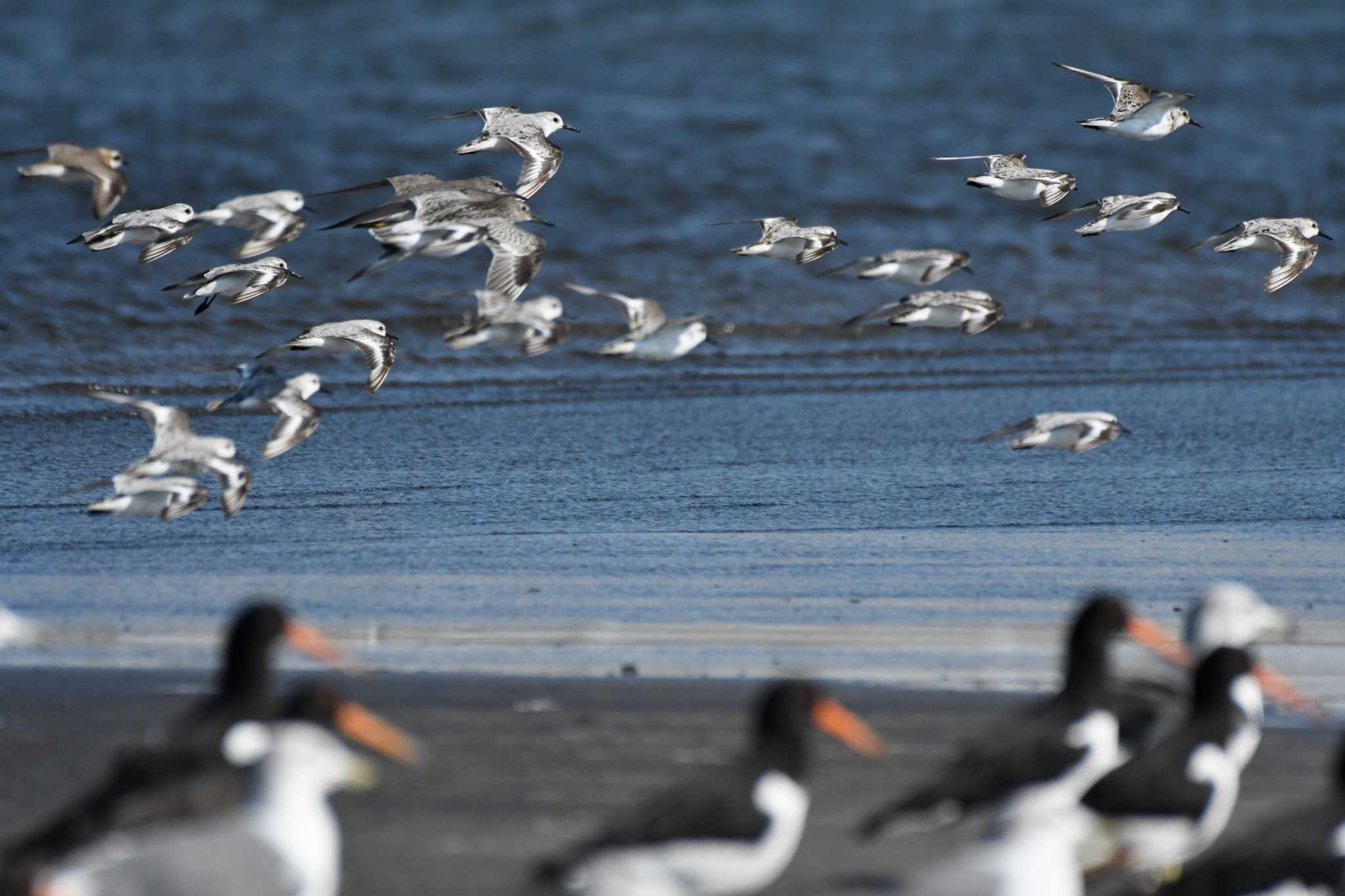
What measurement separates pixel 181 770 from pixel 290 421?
4614mm

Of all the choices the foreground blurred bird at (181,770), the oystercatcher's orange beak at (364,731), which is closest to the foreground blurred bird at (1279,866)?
the oystercatcher's orange beak at (364,731)

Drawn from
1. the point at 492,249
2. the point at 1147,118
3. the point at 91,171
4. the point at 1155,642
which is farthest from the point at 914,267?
the point at 1155,642

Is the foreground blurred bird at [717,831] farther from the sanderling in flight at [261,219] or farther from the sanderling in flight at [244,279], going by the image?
the sanderling in flight at [244,279]

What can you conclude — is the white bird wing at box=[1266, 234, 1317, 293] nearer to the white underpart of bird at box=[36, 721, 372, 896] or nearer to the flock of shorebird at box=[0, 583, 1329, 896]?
the flock of shorebird at box=[0, 583, 1329, 896]

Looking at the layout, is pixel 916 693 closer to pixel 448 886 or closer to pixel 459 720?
pixel 459 720

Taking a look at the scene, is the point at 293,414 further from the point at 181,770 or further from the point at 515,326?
the point at 181,770

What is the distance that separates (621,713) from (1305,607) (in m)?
2.59

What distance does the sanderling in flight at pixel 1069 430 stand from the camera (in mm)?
8406

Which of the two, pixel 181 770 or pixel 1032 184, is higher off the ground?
pixel 181 770

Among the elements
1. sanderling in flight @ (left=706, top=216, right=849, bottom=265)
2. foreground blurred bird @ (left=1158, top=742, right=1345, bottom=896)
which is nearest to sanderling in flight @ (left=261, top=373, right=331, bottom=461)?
sanderling in flight @ (left=706, top=216, right=849, bottom=265)

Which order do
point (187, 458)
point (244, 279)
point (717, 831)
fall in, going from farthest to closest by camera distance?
point (244, 279) < point (187, 458) < point (717, 831)

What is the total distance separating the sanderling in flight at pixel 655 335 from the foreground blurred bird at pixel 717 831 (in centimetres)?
477

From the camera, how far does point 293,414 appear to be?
852cm

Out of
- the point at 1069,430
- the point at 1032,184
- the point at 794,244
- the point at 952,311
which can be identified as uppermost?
the point at 1032,184
